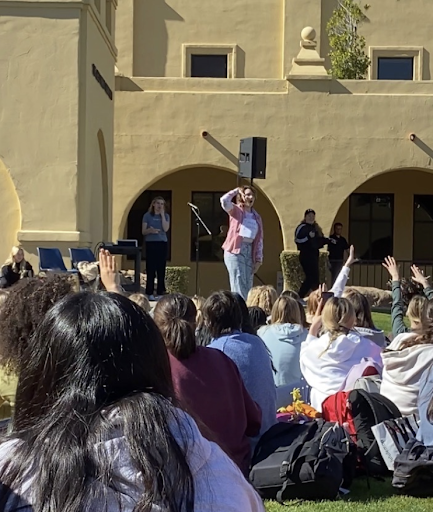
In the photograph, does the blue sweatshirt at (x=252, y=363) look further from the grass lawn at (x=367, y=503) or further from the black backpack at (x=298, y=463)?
the grass lawn at (x=367, y=503)

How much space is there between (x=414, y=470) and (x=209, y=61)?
15858mm

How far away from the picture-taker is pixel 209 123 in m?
16.1

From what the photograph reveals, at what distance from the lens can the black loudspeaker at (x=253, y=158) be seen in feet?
41.1

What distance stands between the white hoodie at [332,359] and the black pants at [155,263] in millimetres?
7346

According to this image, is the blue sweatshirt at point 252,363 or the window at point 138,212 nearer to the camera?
the blue sweatshirt at point 252,363

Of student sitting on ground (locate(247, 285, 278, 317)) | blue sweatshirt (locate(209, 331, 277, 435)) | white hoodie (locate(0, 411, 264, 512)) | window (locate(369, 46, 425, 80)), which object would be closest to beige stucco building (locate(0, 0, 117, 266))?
student sitting on ground (locate(247, 285, 278, 317))

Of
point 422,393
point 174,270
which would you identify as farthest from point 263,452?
point 174,270

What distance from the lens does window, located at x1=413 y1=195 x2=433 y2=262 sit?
18984mm

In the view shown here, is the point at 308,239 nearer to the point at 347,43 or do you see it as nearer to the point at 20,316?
the point at 347,43

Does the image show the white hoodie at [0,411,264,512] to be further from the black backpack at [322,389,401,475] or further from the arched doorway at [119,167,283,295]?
the arched doorway at [119,167,283,295]

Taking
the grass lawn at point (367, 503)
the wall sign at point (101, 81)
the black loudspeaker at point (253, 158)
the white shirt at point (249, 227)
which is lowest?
the grass lawn at point (367, 503)

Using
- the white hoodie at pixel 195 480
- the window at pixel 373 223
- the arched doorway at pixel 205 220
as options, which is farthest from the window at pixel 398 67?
the white hoodie at pixel 195 480

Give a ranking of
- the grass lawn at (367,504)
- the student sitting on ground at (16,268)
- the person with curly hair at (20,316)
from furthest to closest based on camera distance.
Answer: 1. the student sitting on ground at (16,268)
2. the grass lawn at (367,504)
3. the person with curly hair at (20,316)

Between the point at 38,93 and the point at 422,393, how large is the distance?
832 centimetres
